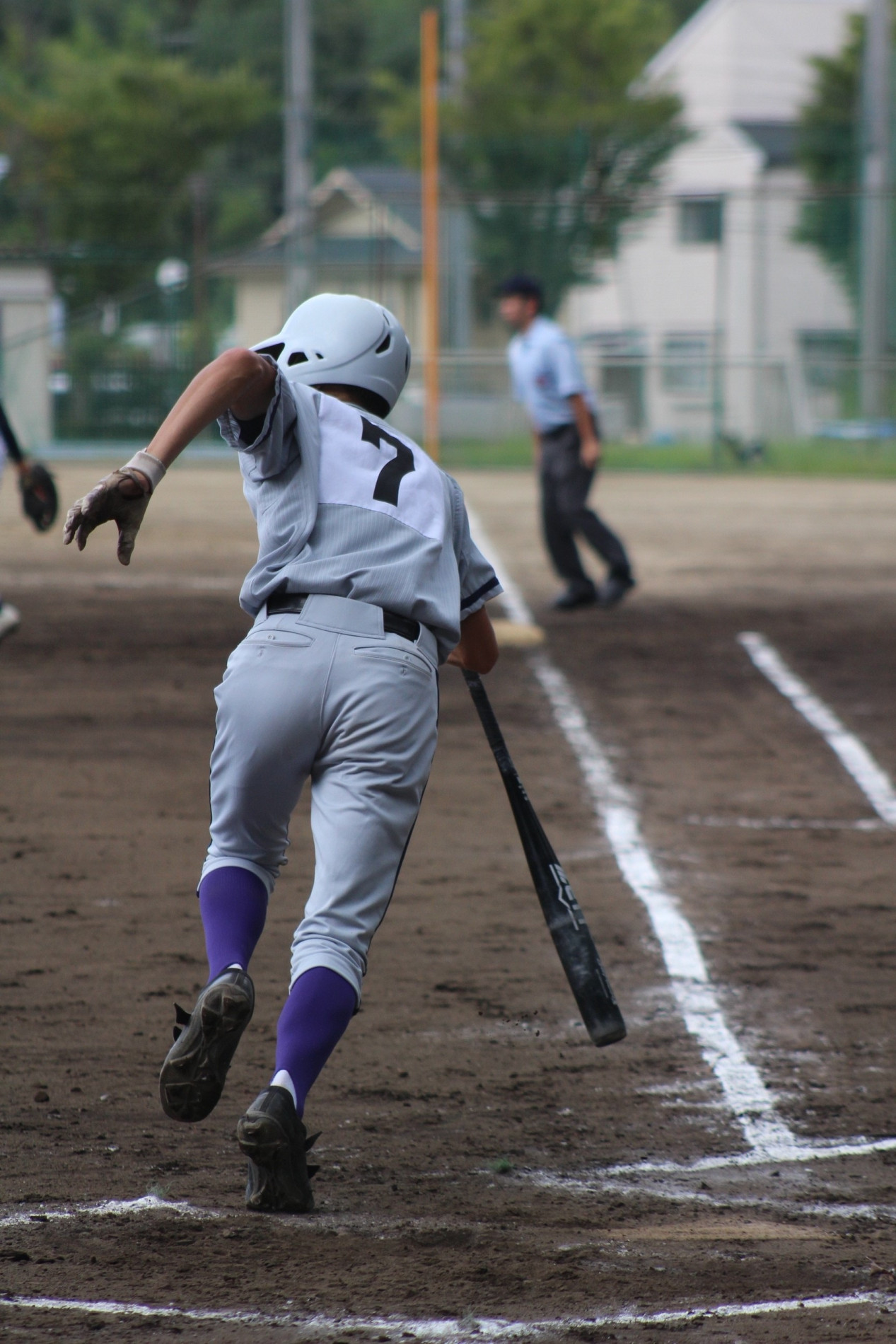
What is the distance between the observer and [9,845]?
6.16m

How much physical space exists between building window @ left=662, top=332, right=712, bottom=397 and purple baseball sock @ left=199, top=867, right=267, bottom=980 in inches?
940

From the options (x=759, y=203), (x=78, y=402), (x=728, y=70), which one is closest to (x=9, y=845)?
(x=78, y=402)

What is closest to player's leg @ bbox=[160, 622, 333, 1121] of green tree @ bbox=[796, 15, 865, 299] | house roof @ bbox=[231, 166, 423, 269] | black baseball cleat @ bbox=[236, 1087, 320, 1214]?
black baseball cleat @ bbox=[236, 1087, 320, 1214]

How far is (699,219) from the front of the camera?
33.0 meters

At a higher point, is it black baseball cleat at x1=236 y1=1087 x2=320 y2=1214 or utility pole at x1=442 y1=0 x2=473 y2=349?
utility pole at x1=442 y1=0 x2=473 y2=349

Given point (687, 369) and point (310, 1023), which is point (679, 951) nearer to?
point (310, 1023)

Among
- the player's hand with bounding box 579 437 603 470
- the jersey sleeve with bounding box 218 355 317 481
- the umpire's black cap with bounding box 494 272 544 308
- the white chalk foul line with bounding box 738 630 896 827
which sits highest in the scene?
the umpire's black cap with bounding box 494 272 544 308

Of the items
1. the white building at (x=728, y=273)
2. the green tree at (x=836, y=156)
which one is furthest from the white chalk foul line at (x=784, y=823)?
the green tree at (x=836, y=156)

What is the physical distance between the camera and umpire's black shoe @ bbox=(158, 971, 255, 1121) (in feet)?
10.1

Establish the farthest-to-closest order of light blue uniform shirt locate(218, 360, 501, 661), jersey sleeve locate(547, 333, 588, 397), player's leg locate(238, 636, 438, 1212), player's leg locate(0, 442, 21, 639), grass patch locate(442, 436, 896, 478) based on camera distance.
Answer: grass patch locate(442, 436, 896, 478) → jersey sleeve locate(547, 333, 588, 397) → player's leg locate(0, 442, 21, 639) → light blue uniform shirt locate(218, 360, 501, 661) → player's leg locate(238, 636, 438, 1212)

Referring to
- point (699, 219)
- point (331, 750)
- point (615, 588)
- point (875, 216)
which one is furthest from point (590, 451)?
point (699, 219)

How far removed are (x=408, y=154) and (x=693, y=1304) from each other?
105ft

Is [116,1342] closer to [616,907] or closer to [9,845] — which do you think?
[616,907]

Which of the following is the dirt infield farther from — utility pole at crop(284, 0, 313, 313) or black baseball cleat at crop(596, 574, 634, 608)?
utility pole at crop(284, 0, 313, 313)
